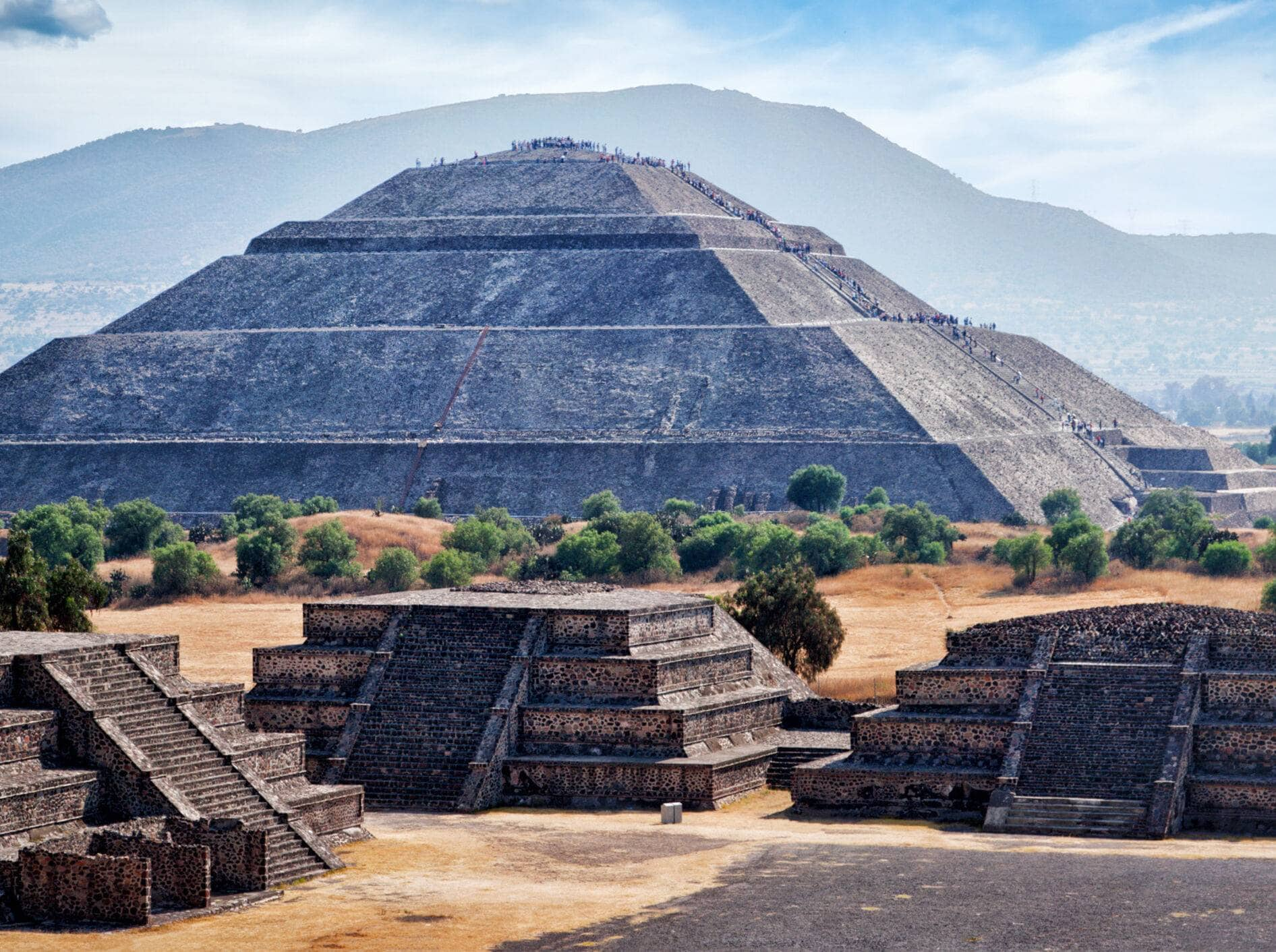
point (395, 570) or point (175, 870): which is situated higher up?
point (395, 570)

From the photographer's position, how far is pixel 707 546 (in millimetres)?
78125

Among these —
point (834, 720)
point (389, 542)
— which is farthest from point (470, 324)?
point (834, 720)

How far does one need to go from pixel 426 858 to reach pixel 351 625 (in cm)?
890

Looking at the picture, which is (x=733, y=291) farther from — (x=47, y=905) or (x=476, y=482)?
(x=47, y=905)

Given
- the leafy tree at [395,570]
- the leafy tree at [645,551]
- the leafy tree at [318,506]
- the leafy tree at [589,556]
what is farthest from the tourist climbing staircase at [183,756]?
the leafy tree at [318,506]

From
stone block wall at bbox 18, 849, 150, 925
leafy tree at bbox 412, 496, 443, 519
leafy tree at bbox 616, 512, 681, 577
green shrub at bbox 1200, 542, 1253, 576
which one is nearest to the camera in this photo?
stone block wall at bbox 18, 849, 150, 925

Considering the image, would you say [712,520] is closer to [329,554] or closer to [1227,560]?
[329,554]

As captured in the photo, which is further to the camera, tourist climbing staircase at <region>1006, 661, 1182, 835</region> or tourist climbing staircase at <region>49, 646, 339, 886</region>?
tourist climbing staircase at <region>1006, 661, 1182, 835</region>

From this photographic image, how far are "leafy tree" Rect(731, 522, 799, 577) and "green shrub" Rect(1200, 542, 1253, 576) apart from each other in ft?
41.7

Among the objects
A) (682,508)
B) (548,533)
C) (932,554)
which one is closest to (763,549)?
(932,554)

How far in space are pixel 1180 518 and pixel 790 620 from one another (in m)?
36.5

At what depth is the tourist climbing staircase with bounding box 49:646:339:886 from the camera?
31.5 m

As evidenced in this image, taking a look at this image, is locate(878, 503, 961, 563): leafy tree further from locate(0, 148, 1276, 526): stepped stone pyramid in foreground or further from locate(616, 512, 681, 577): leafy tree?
locate(0, 148, 1276, 526): stepped stone pyramid in foreground

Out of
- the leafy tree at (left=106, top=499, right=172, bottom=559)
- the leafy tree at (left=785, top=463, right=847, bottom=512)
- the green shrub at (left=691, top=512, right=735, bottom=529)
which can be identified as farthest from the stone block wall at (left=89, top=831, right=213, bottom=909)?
the leafy tree at (left=785, top=463, right=847, bottom=512)
